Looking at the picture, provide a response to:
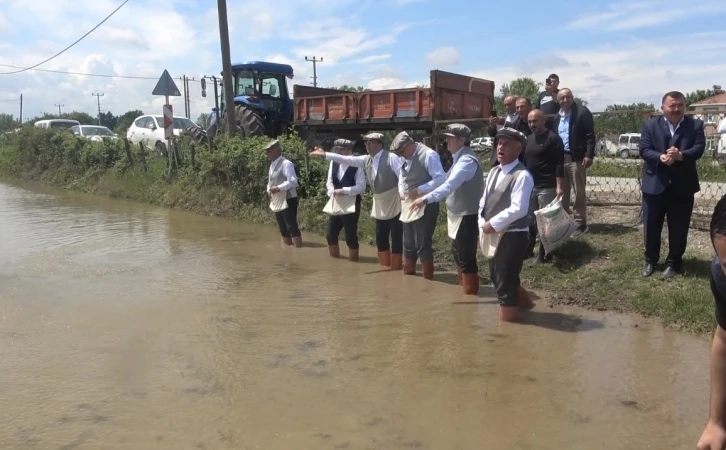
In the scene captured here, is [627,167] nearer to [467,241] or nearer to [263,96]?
[467,241]

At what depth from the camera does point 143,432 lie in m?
3.37

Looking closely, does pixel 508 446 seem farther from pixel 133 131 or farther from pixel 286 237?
pixel 133 131

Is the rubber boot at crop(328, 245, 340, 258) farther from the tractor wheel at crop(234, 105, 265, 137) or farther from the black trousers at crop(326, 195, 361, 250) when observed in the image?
the tractor wheel at crop(234, 105, 265, 137)

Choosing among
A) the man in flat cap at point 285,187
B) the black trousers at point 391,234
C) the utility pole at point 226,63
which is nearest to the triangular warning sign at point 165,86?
the utility pole at point 226,63

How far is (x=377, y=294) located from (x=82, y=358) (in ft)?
9.19

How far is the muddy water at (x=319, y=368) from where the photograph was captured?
3354 millimetres

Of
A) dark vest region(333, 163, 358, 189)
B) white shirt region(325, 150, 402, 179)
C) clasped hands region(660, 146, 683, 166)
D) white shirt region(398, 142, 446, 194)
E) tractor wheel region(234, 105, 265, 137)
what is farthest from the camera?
tractor wheel region(234, 105, 265, 137)

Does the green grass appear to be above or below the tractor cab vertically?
below

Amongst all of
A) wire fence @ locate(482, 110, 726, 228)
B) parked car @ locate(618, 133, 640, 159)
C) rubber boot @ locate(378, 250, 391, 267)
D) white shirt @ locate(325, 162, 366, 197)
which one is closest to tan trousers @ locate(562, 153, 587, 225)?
wire fence @ locate(482, 110, 726, 228)

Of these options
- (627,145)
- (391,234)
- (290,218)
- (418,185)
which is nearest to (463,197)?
(418,185)

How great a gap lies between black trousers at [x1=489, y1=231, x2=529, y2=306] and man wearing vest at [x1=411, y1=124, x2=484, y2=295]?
0.71 metres

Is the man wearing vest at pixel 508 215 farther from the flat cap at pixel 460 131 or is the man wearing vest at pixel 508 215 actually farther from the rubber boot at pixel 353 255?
the rubber boot at pixel 353 255

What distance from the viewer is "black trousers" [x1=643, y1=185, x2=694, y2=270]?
18.3 ft

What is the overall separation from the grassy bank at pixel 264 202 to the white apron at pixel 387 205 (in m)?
0.92
